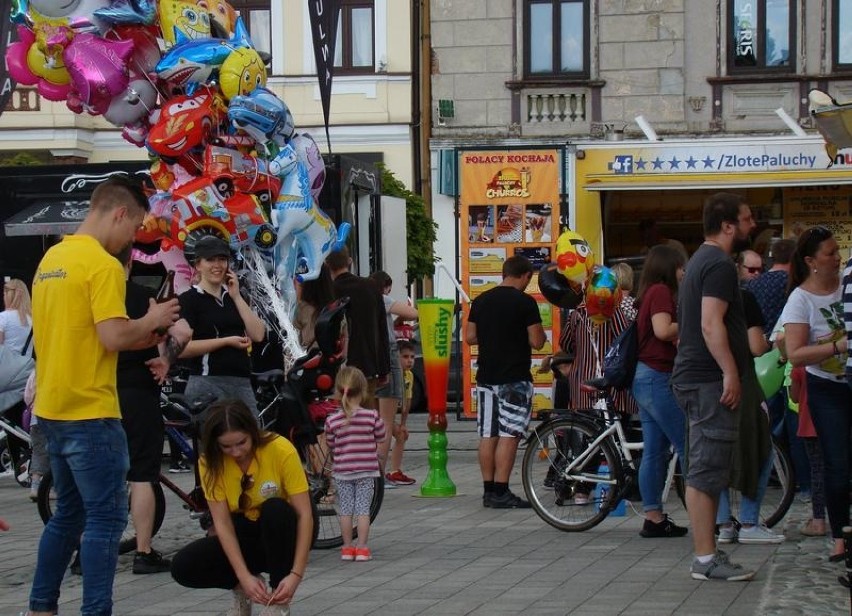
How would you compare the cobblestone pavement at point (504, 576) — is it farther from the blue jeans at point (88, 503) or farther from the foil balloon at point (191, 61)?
the foil balloon at point (191, 61)

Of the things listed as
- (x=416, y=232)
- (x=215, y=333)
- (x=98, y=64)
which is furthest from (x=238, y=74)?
(x=416, y=232)

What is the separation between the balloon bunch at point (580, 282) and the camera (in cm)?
1141

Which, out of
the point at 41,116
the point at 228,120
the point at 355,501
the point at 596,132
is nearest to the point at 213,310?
the point at 355,501

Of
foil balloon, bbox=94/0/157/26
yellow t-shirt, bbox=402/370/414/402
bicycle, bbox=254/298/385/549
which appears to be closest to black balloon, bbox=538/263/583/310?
yellow t-shirt, bbox=402/370/414/402

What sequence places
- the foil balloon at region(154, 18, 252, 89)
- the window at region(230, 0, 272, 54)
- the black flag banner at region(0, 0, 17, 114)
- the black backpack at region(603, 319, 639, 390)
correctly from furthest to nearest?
the window at region(230, 0, 272, 54), the black flag banner at region(0, 0, 17, 114), the foil balloon at region(154, 18, 252, 89), the black backpack at region(603, 319, 639, 390)

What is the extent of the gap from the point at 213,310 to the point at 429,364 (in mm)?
3591

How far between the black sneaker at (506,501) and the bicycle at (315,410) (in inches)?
77.7

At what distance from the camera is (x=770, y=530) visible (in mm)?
9758

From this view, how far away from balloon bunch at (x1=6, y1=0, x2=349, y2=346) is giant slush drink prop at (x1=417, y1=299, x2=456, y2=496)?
4.30 ft

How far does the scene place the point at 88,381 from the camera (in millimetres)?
6477

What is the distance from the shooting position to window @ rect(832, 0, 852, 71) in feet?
82.0

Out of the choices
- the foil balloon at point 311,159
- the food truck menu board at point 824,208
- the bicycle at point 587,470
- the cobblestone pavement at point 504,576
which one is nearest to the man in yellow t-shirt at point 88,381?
the cobblestone pavement at point 504,576

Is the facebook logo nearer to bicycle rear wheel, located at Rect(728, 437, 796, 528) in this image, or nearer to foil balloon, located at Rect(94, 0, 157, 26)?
foil balloon, located at Rect(94, 0, 157, 26)

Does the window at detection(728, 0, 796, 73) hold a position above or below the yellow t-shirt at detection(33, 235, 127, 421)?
above
